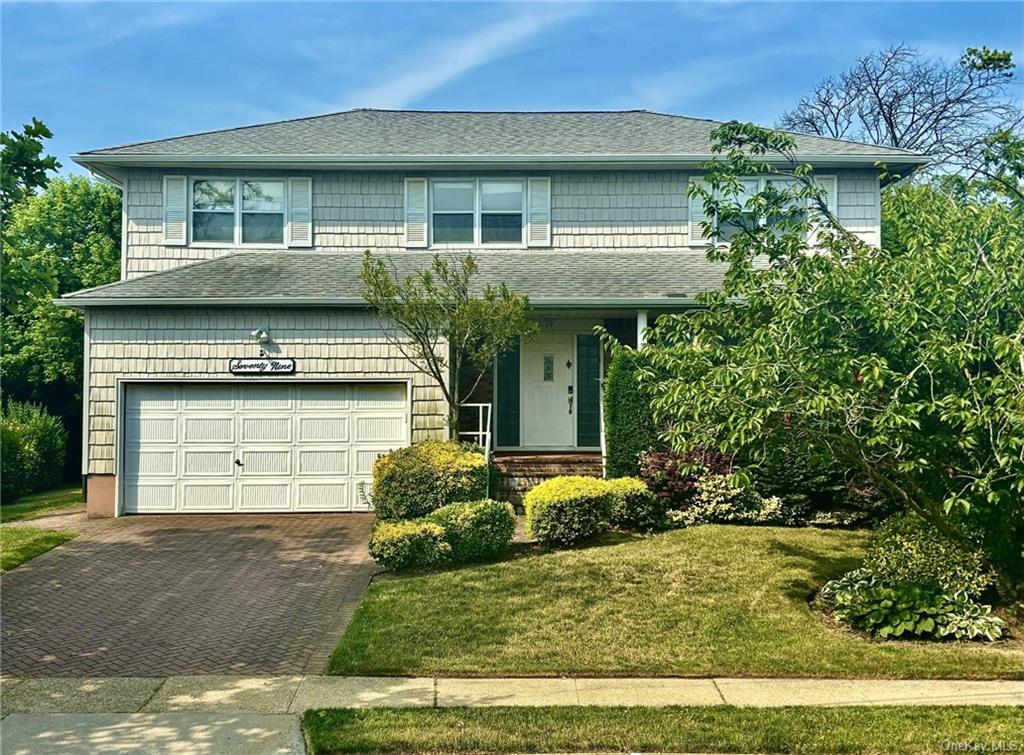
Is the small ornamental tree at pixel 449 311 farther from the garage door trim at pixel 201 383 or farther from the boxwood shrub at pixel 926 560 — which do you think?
the boxwood shrub at pixel 926 560

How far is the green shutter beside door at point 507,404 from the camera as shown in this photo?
1521cm

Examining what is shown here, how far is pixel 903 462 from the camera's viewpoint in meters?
7.00

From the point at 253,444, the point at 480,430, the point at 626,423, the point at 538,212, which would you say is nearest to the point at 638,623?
the point at 626,423

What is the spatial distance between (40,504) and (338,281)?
24.3 ft

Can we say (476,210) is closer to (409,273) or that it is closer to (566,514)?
(409,273)

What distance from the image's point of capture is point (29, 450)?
17.2 m

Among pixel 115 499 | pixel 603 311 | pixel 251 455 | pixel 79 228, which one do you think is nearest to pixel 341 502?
pixel 251 455

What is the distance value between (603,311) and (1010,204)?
23.0 feet

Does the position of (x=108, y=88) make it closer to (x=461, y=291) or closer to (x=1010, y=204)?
(x=461, y=291)

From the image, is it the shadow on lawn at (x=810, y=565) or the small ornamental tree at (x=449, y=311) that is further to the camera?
the small ornamental tree at (x=449, y=311)

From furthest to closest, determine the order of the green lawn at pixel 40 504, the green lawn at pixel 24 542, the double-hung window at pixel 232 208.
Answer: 1. the double-hung window at pixel 232 208
2. the green lawn at pixel 40 504
3. the green lawn at pixel 24 542

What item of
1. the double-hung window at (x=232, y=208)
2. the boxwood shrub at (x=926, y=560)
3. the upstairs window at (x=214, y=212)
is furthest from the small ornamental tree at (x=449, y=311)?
the boxwood shrub at (x=926, y=560)

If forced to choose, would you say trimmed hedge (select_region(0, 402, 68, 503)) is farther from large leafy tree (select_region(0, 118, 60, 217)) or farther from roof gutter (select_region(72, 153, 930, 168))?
large leafy tree (select_region(0, 118, 60, 217))

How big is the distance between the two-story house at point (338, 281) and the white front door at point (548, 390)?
3 cm
